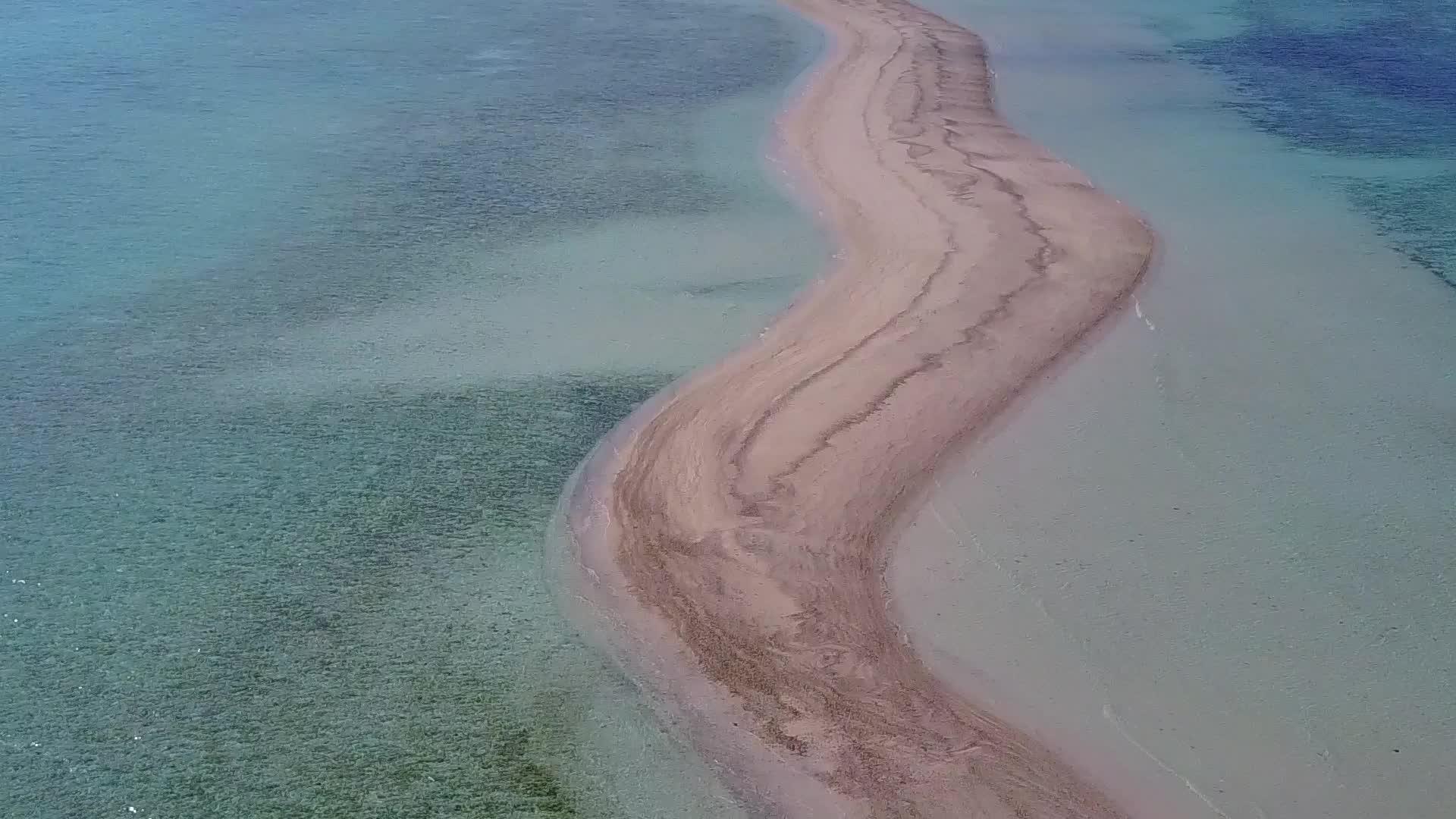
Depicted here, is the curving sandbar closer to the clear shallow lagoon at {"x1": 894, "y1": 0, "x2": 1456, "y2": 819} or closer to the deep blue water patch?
the clear shallow lagoon at {"x1": 894, "y1": 0, "x2": 1456, "y2": 819}

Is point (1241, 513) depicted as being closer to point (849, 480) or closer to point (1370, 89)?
point (849, 480)

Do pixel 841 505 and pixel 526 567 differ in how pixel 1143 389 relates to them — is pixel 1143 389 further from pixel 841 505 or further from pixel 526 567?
pixel 526 567

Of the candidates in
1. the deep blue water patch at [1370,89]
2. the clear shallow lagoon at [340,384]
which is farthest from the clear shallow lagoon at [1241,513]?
the clear shallow lagoon at [340,384]

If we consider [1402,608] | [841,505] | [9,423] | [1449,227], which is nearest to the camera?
[1402,608]

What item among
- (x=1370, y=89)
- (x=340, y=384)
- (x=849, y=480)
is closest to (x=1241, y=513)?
(x=849, y=480)

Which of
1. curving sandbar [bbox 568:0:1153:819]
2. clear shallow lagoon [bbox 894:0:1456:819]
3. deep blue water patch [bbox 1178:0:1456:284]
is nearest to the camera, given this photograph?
curving sandbar [bbox 568:0:1153:819]

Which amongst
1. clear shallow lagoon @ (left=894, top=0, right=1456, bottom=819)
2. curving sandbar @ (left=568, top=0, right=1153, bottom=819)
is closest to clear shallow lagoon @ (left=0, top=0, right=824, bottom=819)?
curving sandbar @ (left=568, top=0, right=1153, bottom=819)

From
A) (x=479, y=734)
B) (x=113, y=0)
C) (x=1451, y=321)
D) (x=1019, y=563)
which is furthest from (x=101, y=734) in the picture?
(x=113, y=0)
